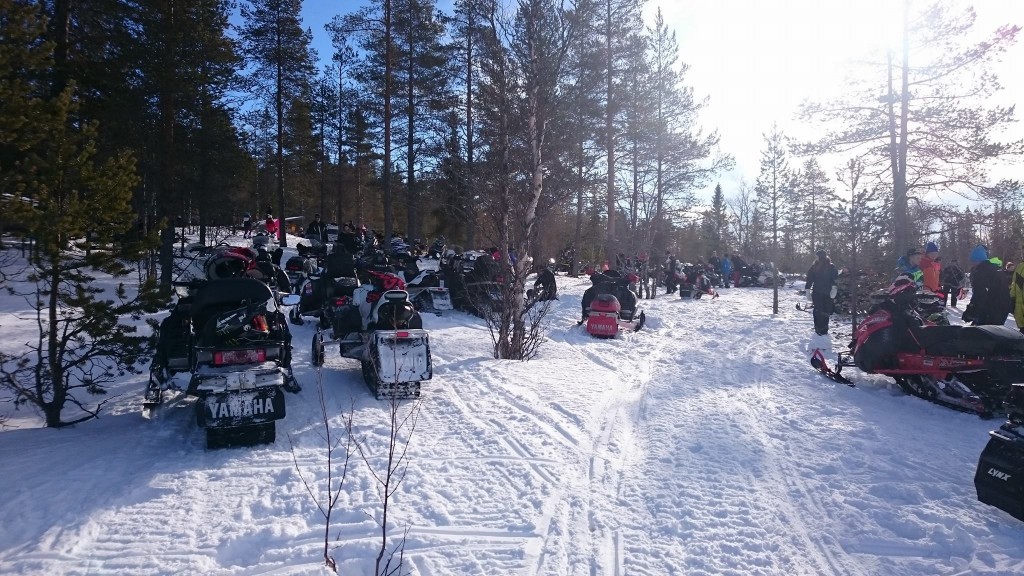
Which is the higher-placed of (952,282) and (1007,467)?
(952,282)

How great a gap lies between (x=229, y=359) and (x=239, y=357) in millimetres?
79

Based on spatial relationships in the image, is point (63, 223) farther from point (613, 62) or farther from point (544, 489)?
point (613, 62)

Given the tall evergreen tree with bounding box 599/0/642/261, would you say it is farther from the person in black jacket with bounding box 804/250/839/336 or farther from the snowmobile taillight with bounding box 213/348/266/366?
the snowmobile taillight with bounding box 213/348/266/366

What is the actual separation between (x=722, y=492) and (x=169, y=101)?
13.1 m

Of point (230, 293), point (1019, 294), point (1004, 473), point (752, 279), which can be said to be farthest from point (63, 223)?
point (752, 279)

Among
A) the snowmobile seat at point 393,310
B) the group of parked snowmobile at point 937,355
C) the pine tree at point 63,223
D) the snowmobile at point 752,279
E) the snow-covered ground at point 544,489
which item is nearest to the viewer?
the snow-covered ground at point 544,489

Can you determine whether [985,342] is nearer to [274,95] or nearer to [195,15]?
[195,15]

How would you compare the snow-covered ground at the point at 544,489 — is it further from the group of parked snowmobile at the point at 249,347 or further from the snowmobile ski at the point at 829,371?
the snowmobile ski at the point at 829,371

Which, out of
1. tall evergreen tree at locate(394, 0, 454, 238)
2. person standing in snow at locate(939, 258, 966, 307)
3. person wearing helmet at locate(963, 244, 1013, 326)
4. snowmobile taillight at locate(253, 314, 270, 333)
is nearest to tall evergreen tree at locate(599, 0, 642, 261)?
tall evergreen tree at locate(394, 0, 454, 238)

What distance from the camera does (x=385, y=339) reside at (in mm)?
6246

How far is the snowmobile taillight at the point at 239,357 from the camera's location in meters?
4.94

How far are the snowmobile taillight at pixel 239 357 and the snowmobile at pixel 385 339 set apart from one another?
3.89ft

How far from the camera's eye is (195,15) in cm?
1209

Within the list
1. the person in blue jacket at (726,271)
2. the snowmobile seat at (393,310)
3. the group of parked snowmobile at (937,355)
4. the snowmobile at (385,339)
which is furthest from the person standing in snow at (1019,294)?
the person in blue jacket at (726,271)
